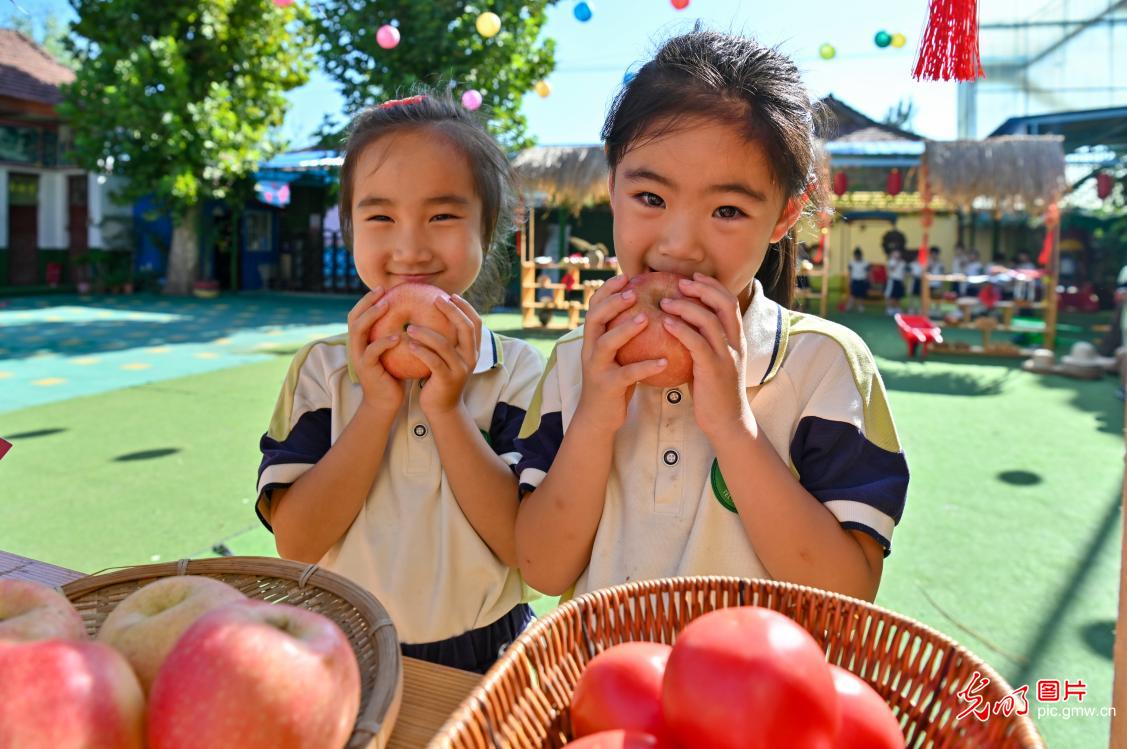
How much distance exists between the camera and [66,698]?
0.59 metres

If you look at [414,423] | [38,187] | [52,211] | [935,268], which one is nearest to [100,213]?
[52,211]

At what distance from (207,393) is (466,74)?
343 inches

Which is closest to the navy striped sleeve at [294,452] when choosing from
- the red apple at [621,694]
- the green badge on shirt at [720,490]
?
the green badge on shirt at [720,490]

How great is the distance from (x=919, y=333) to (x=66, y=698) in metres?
10.1

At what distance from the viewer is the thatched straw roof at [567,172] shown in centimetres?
1226

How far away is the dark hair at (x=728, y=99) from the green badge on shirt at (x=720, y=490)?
466 mm

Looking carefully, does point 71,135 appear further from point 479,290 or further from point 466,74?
point 479,290

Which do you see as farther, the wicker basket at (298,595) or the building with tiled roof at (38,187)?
the building with tiled roof at (38,187)

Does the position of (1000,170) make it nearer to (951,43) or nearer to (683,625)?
(951,43)

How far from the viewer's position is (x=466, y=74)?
13.4m

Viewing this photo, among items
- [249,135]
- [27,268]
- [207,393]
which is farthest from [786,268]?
[27,268]

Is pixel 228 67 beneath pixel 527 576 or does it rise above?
above

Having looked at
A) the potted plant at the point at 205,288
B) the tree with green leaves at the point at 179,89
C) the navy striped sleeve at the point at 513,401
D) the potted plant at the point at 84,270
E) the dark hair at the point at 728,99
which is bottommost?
the navy striped sleeve at the point at 513,401

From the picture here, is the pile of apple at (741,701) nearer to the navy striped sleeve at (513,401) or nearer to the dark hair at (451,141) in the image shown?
the navy striped sleeve at (513,401)
